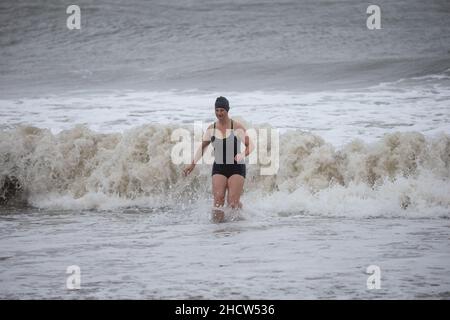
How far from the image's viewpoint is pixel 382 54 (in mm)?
25609

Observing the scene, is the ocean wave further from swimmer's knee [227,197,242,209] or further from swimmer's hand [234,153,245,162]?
swimmer's hand [234,153,245,162]

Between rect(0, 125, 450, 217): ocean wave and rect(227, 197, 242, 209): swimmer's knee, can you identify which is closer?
rect(227, 197, 242, 209): swimmer's knee

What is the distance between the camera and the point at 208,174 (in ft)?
42.5

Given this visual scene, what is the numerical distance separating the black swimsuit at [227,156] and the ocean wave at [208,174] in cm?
164

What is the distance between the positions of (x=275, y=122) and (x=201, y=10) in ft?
57.7

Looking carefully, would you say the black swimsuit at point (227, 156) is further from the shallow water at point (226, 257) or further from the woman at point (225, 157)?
the shallow water at point (226, 257)

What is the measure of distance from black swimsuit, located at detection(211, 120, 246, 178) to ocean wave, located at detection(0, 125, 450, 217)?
1642 mm

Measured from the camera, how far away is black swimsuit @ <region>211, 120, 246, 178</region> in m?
9.69

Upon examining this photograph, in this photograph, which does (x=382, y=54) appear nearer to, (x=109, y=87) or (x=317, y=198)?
(x=109, y=87)

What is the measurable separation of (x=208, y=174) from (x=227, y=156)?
10.7 ft

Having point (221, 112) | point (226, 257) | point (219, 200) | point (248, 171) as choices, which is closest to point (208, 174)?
point (248, 171)

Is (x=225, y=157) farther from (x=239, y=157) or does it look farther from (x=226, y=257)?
(x=226, y=257)

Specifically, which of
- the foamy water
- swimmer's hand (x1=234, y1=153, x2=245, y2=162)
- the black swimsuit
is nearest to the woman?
the black swimsuit
